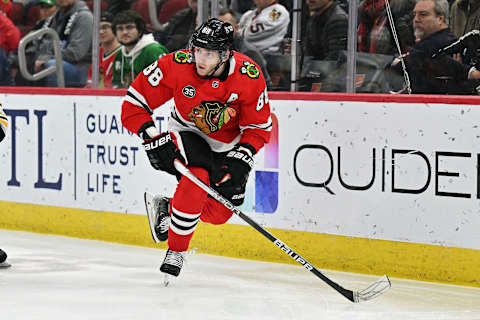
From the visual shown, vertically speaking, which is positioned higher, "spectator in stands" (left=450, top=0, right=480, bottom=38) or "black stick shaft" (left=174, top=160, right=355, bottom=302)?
"spectator in stands" (left=450, top=0, right=480, bottom=38)

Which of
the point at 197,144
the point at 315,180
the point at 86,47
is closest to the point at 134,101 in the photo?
the point at 197,144

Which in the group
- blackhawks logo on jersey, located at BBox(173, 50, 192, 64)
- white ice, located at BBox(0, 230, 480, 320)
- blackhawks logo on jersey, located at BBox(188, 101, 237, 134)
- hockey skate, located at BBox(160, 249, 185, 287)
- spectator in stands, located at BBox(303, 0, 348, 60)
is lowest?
white ice, located at BBox(0, 230, 480, 320)

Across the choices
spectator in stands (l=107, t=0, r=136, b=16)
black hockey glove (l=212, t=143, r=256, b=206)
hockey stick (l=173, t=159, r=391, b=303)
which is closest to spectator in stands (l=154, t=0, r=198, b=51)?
spectator in stands (l=107, t=0, r=136, b=16)

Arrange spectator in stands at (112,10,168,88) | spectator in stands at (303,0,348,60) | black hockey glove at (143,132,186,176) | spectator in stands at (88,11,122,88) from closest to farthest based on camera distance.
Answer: black hockey glove at (143,132,186,176) < spectator in stands at (303,0,348,60) < spectator in stands at (112,10,168,88) < spectator in stands at (88,11,122,88)

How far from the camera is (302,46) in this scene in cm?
521

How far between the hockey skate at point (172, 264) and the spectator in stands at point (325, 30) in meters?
1.50

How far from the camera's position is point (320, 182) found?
4.96m

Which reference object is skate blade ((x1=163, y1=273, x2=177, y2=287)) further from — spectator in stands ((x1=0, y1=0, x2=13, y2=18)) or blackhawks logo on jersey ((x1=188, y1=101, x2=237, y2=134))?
spectator in stands ((x1=0, y1=0, x2=13, y2=18))

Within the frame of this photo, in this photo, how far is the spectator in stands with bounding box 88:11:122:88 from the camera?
19.7 ft

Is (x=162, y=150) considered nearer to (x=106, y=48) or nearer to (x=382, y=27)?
(x=382, y=27)

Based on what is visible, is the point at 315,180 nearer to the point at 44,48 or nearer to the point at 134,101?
the point at 134,101

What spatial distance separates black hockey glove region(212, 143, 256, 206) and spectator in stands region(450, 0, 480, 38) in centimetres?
121

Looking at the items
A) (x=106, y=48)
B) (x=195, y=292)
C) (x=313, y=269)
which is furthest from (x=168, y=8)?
(x=313, y=269)

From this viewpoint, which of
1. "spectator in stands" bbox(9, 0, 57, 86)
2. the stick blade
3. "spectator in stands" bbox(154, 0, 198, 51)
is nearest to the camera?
the stick blade
